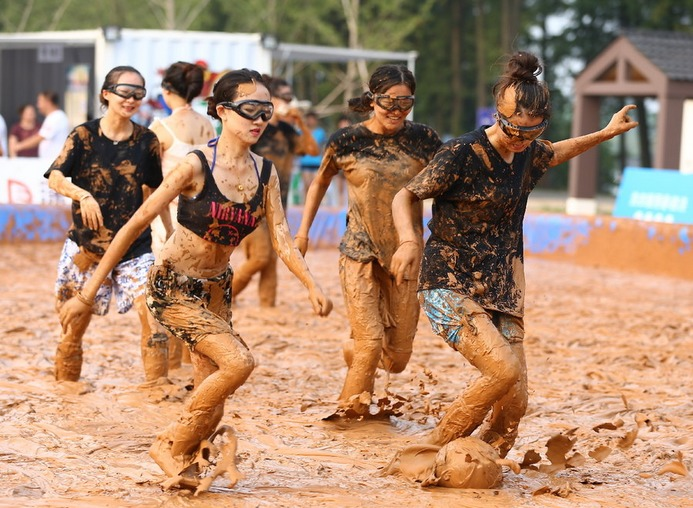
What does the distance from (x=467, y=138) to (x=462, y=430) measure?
1.34m

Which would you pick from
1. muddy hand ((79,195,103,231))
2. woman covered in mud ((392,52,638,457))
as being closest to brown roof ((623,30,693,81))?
muddy hand ((79,195,103,231))

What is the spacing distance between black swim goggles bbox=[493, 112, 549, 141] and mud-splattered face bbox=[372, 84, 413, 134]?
1.21 meters

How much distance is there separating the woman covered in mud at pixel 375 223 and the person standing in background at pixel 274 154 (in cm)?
360

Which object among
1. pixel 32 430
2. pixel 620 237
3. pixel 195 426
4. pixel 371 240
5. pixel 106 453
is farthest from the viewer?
pixel 620 237

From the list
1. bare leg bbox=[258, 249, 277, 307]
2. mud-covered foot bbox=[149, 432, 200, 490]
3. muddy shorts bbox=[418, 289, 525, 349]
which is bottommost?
mud-covered foot bbox=[149, 432, 200, 490]

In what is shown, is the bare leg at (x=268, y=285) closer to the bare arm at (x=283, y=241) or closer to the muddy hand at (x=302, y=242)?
the muddy hand at (x=302, y=242)

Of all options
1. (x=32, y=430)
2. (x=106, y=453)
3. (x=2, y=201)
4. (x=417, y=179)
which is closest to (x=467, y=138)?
(x=417, y=179)

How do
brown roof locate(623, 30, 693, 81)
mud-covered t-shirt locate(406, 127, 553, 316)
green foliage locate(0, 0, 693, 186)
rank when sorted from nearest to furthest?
mud-covered t-shirt locate(406, 127, 553, 316), brown roof locate(623, 30, 693, 81), green foliage locate(0, 0, 693, 186)

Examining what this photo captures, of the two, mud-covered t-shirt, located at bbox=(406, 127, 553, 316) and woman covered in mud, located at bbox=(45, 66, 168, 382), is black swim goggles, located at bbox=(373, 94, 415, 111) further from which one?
woman covered in mud, located at bbox=(45, 66, 168, 382)

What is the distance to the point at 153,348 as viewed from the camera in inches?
289

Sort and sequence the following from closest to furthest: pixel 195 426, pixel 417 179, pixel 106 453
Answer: pixel 195 426
pixel 417 179
pixel 106 453

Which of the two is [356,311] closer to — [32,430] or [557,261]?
[32,430]

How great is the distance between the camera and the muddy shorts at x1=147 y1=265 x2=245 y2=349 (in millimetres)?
5219

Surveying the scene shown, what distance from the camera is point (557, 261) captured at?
16438mm
